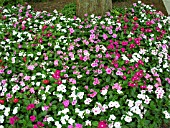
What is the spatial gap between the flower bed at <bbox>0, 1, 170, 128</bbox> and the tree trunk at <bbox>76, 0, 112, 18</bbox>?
0.11 m

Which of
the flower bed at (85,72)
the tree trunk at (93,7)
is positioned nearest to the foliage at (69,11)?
the tree trunk at (93,7)

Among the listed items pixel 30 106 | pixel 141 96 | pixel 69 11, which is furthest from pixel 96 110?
pixel 69 11

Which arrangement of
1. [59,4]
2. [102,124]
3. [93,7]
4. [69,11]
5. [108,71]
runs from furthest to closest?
[59,4]
[69,11]
[93,7]
[108,71]
[102,124]

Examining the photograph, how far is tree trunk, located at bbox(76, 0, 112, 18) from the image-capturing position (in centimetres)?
452

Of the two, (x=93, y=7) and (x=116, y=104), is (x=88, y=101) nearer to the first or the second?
(x=116, y=104)

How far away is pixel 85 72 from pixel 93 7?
150 centimetres

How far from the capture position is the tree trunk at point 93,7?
452 cm

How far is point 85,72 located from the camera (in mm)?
3408

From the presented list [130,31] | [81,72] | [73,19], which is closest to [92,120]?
[81,72]

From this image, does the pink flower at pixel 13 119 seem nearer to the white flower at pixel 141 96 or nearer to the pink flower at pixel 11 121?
the pink flower at pixel 11 121

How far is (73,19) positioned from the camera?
451 cm

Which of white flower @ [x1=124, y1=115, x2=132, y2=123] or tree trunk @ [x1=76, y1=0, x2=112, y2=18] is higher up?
tree trunk @ [x1=76, y1=0, x2=112, y2=18]

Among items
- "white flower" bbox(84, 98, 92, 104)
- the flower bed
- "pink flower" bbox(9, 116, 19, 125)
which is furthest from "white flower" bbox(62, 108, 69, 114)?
"pink flower" bbox(9, 116, 19, 125)

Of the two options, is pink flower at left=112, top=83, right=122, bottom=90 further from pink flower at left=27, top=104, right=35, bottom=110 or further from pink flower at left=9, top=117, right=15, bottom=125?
pink flower at left=9, top=117, right=15, bottom=125
